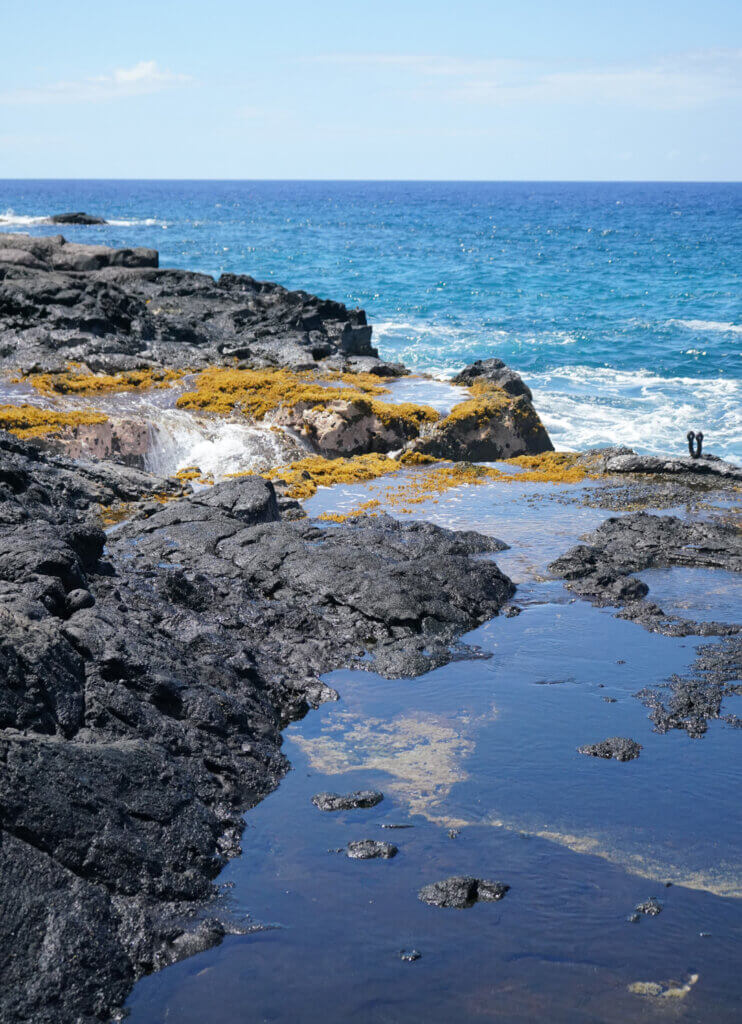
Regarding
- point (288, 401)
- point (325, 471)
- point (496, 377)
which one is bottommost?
point (325, 471)

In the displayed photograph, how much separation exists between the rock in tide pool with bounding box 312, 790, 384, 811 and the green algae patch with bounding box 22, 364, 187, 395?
13.9 m

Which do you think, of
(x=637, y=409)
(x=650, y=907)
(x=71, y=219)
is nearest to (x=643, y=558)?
(x=650, y=907)

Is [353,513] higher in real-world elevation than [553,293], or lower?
lower

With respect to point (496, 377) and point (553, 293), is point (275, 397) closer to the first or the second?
point (496, 377)

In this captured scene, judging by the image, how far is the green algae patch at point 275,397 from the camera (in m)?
19.0

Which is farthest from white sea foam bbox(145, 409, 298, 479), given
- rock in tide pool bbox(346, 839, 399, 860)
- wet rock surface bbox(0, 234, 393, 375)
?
rock in tide pool bbox(346, 839, 399, 860)

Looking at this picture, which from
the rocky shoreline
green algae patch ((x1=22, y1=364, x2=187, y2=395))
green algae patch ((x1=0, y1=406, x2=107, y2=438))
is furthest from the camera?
green algae patch ((x1=22, y1=364, x2=187, y2=395))

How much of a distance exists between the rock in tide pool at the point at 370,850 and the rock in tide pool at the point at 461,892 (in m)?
0.43

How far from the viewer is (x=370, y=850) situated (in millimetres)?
6586

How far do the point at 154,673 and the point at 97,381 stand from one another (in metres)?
13.2

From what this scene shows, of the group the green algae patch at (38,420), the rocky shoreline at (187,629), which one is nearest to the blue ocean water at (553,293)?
the rocky shoreline at (187,629)

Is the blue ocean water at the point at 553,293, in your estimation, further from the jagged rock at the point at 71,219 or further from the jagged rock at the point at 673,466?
the jagged rock at the point at 673,466

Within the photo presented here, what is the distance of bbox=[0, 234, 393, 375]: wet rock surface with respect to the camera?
878 inches

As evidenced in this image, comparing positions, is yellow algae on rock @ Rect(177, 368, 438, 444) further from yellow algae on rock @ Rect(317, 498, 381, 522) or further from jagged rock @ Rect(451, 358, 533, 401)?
yellow algae on rock @ Rect(317, 498, 381, 522)
